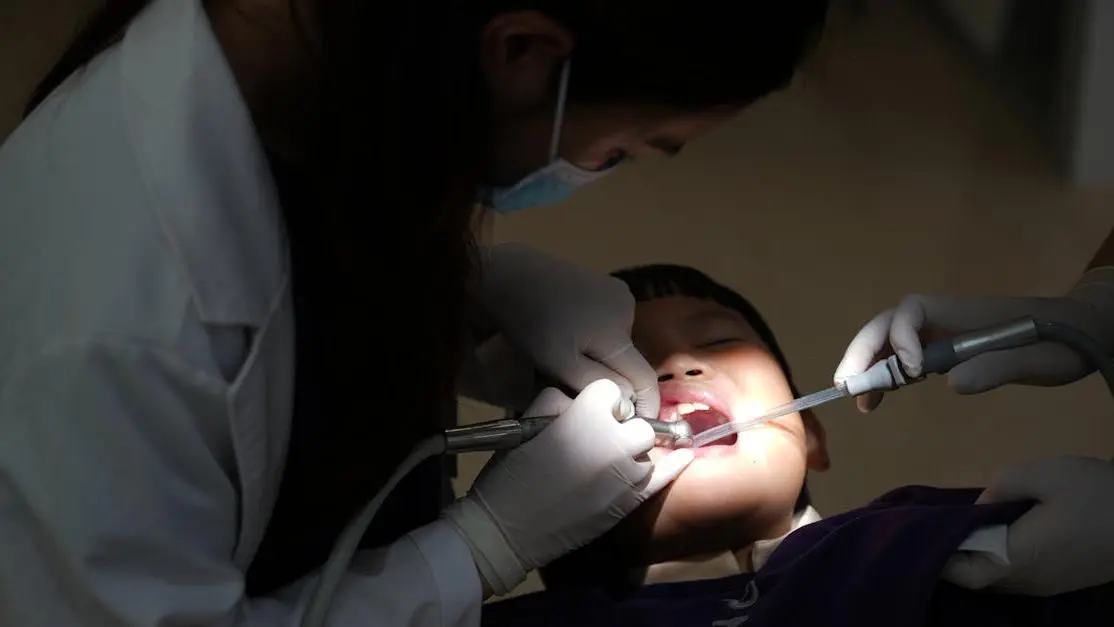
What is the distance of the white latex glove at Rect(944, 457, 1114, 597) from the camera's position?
982 millimetres

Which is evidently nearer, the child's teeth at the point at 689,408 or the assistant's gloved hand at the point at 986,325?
the assistant's gloved hand at the point at 986,325

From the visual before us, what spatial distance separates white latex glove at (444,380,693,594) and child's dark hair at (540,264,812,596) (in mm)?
143

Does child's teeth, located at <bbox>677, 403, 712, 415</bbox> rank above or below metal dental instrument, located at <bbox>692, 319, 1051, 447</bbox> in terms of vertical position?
below

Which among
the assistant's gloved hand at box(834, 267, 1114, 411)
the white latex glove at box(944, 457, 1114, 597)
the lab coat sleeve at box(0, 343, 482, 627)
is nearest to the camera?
the lab coat sleeve at box(0, 343, 482, 627)

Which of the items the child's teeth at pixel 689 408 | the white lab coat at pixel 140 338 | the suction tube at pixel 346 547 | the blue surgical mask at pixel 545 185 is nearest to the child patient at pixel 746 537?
the child's teeth at pixel 689 408

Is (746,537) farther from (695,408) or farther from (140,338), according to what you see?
(140,338)

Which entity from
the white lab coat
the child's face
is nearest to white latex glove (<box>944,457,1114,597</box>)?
the child's face

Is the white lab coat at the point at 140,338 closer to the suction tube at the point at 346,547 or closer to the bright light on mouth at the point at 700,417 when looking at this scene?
the suction tube at the point at 346,547

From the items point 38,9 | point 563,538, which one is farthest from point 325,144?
point 38,9

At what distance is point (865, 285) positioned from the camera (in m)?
1.96

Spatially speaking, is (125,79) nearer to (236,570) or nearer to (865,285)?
(236,570)

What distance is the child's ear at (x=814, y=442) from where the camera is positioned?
1.45 meters

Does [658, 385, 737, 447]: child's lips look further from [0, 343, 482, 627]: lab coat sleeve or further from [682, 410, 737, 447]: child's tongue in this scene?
[0, 343, 482, 627]: lab coat sleeve

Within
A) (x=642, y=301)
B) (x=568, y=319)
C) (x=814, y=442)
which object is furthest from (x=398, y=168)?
(x=814, y=442)
